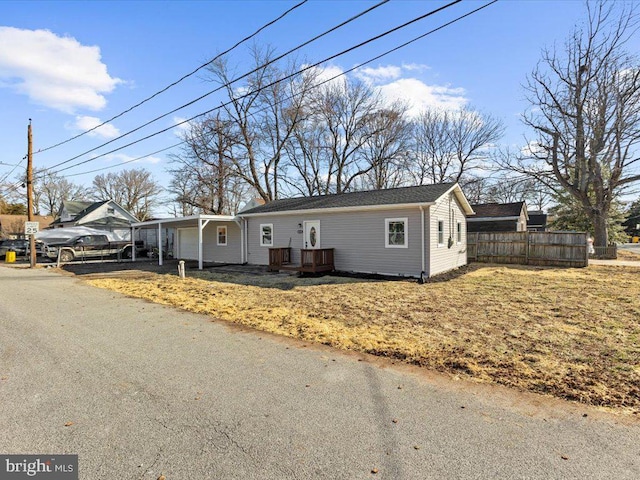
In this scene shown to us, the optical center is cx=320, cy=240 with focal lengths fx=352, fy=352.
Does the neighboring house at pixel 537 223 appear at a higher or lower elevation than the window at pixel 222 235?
higher

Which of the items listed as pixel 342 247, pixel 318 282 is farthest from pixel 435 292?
pixel 342 247

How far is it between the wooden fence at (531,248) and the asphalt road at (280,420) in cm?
1506

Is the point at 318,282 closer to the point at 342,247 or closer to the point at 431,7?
the point at 342,247

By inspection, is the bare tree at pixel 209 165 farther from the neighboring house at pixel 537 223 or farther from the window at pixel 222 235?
the neighboring house at pixel 537 223

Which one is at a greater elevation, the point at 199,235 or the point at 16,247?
the point at 199,235

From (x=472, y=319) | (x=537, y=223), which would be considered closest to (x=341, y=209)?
(x=472, y=319)

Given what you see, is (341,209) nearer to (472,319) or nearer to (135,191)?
(472,319)

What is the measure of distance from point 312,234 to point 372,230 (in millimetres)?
2777

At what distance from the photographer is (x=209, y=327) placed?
5965mm

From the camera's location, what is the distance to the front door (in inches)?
548

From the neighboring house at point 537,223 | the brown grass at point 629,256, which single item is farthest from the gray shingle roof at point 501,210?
the neighboring house at point 537,223

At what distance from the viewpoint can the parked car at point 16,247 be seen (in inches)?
879

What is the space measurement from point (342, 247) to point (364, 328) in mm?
7478

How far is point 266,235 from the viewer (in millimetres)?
15992
